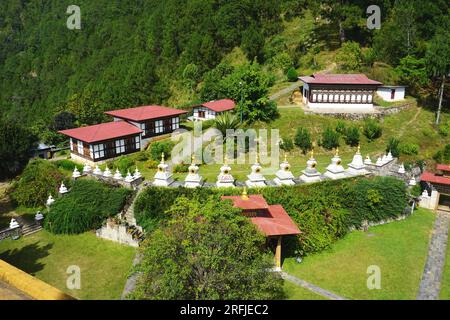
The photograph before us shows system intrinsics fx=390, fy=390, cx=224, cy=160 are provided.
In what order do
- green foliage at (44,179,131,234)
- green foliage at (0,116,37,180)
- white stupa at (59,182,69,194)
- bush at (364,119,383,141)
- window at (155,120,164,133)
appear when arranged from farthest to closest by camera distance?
window at (155,120,164,133), green foliage at (0,116,37,180), bush at (364,119,383,141), white stupa at (59,182,69,194), green foliage at (44,179,131,234)

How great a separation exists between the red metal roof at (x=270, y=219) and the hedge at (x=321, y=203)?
5.04 feet

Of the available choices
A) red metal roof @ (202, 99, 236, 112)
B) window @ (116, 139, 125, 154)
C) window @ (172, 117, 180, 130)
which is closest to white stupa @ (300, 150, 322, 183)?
window @ (116, 139, 125, 154)

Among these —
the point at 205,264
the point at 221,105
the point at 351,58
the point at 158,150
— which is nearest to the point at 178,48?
the point at 221,105

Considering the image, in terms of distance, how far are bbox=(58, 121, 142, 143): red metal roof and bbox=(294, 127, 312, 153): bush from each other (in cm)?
1465

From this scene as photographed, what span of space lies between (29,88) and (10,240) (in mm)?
99550

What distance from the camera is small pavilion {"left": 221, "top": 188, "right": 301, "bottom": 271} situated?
2019 cm

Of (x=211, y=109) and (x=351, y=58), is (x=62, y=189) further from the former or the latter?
(x=351, y=58)

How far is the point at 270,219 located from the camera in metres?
21.3

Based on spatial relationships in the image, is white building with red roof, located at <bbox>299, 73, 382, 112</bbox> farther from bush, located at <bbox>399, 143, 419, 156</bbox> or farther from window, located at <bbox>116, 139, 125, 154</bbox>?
window, located at <bbox>116, 139, 125, 154</bbox>

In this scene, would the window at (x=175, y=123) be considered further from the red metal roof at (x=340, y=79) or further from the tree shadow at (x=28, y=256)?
→ the tree shadow at (x=28, y=256)

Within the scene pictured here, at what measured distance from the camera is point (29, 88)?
112 m

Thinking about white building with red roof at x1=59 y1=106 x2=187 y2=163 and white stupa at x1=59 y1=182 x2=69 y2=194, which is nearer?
white stupa at x1=59 y1=182 x2=69 y2=194

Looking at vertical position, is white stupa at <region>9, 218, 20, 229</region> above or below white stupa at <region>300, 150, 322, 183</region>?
below

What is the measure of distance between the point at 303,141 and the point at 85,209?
19.3 meters
